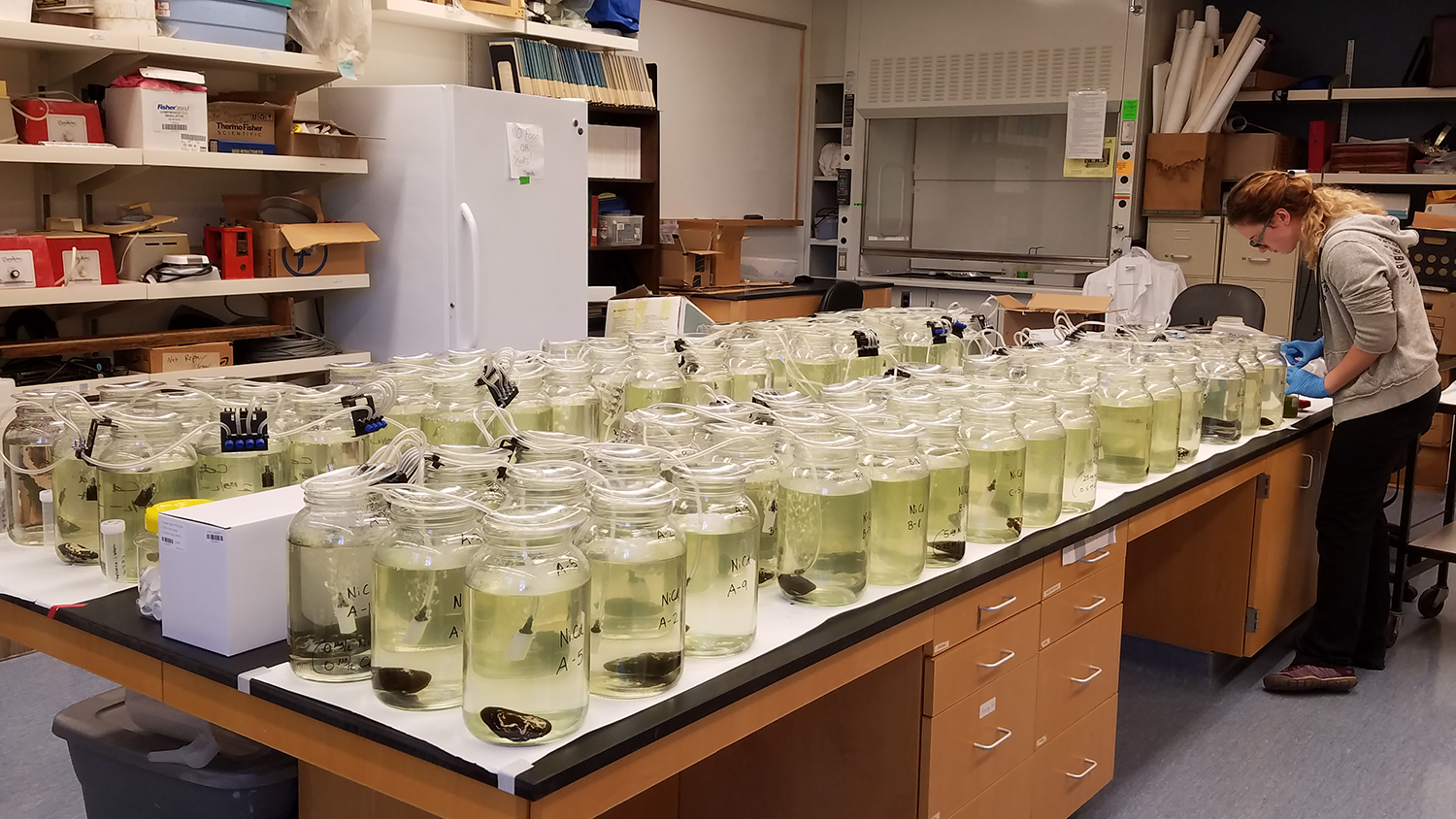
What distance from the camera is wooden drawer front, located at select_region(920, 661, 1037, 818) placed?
195 centimetres

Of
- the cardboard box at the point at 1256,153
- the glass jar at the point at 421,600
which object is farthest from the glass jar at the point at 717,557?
the cardboard box at the point at 1256,153

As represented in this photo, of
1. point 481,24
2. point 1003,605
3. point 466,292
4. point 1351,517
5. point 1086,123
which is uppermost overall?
point 481,24

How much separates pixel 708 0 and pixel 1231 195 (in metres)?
4.11

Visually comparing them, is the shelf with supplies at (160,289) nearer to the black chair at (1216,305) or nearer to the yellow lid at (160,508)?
the yellow lid at (160,508)

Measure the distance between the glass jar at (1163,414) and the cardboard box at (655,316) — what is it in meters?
1.28

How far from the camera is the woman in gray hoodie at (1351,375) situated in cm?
315

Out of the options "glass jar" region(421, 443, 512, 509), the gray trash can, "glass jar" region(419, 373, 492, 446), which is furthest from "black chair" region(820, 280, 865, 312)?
"glass jar" region(421, 443, 512, 509)

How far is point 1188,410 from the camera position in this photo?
2771mm

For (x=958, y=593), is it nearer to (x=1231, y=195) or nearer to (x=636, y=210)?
(x=1231, y=195)

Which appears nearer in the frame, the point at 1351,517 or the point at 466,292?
the point at 1351,517

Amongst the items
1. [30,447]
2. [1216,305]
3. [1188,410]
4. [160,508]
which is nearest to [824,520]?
[160,508]

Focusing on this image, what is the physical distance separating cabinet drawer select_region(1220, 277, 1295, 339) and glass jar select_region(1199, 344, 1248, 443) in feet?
11.3

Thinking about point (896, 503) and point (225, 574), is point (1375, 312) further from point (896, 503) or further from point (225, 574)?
point (225, 574)

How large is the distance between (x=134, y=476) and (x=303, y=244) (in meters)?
2.38
